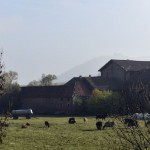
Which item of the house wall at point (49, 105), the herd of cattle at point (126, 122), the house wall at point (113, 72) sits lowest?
the herd of cattle at point (126, 122)

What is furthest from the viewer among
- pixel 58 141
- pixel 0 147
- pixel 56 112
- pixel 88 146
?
pixel 56 112

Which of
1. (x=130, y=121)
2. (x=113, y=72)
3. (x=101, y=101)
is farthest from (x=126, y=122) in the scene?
(x=113, y=72)

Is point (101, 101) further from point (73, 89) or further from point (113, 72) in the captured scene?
point (113, 72)

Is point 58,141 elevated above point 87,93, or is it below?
below

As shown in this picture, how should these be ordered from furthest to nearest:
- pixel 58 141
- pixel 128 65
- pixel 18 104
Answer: pixel 128 65 < pixel 18 104 < pixel 58 141

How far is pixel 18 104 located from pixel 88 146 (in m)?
65.4

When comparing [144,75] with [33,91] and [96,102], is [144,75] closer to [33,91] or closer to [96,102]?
[96,102]

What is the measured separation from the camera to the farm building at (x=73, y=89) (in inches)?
3263

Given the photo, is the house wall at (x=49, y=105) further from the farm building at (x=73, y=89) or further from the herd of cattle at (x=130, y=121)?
the herd of cattle at (x=130, y=121)

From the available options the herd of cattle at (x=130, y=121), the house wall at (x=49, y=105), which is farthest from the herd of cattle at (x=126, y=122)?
the house wall at (x=49, y=105)

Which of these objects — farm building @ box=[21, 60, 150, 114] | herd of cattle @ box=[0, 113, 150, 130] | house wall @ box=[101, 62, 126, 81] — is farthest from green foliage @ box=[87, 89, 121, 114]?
house wall @ box=[101, 62, 126, 81]

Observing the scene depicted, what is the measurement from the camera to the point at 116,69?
93625 mm

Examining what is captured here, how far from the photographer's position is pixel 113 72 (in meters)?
94.0

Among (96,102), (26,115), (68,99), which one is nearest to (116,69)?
(68,99)
